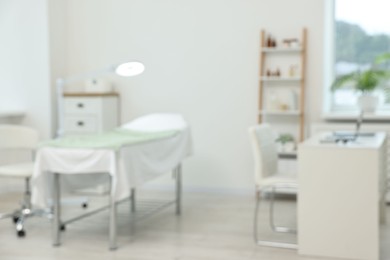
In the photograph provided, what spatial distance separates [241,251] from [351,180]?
902 mm

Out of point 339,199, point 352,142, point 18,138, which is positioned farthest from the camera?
point 18,138

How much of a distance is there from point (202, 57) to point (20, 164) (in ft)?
7.38

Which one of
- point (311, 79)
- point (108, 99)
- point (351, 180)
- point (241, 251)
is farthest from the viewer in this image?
point (108, 99)

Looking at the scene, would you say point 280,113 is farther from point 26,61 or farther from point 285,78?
point 26,61

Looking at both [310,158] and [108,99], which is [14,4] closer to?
[108,99]

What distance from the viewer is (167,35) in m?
6.35

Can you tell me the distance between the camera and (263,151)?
437cm

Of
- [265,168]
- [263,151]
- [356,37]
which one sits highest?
[356,37]

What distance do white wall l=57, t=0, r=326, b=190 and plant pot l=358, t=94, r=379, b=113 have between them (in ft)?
1.47

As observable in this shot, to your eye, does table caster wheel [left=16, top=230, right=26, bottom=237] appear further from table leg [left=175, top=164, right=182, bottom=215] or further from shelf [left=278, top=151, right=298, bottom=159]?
shelf [left=278, top=151, right=298, bottom=159]

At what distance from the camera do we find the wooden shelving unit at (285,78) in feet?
19.2

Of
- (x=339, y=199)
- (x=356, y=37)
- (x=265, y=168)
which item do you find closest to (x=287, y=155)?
(x=356, y=37)

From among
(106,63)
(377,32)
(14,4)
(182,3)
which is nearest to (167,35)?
(182,3)

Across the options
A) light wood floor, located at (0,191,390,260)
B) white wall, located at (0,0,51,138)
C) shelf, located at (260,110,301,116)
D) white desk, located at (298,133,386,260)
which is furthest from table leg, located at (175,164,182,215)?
white wall, located at (0,0,51,138)
